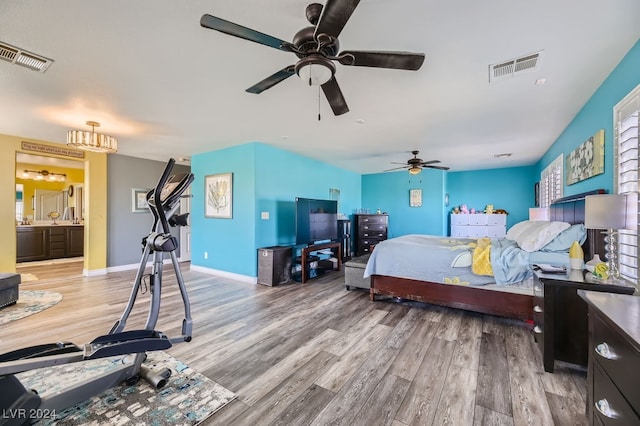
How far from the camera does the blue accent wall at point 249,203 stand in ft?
15.6

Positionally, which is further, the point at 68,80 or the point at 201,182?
the point at 201,182

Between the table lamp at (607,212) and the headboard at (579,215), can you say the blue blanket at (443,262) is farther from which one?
the table lamp at (607,212)

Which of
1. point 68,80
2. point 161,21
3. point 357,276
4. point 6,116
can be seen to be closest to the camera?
point 161,21

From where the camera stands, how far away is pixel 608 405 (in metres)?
1.06

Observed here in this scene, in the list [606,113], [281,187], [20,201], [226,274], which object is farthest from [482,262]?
[20,201]

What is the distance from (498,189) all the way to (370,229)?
3.75 m

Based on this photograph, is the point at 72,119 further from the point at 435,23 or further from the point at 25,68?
the point at 435,23

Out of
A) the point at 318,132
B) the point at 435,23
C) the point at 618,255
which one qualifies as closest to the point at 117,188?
the point at 318,132

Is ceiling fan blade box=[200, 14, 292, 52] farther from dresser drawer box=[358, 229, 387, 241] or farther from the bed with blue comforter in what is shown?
dresser drawer box=[358, 229, 387, 241]

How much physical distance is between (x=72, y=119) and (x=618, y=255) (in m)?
6.19

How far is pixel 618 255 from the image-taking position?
2.14 m

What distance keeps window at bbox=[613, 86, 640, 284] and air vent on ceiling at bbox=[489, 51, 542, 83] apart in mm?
688

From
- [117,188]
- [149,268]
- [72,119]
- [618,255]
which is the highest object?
[72,119]

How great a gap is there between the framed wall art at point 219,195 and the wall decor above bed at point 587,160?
507 centimetres
